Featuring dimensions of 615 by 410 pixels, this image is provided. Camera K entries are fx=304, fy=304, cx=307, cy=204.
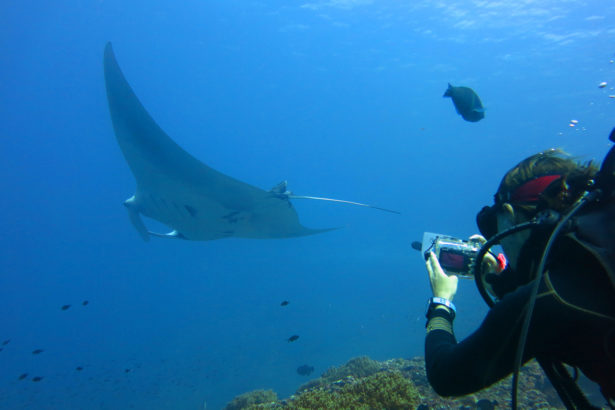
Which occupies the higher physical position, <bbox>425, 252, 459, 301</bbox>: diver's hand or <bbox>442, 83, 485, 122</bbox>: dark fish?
<bbox>442, 83, 485, 122</bbox>: dark fish

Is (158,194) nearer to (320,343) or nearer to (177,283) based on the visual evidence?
(320,343)

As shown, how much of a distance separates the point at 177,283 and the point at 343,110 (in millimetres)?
61994

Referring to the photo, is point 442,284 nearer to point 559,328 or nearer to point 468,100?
point 559,328

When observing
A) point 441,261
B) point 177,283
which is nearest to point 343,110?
point 441,261

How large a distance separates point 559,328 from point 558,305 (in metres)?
0.07

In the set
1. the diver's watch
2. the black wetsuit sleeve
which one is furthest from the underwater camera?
the black wetsuit sleeve

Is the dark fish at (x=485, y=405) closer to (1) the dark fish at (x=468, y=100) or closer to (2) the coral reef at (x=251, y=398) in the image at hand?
(1) the dark fish at (x=468, y=100)

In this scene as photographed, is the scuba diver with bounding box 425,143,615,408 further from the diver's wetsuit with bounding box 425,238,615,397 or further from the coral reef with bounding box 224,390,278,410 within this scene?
the coral reef with bounding box 224,390,278,410

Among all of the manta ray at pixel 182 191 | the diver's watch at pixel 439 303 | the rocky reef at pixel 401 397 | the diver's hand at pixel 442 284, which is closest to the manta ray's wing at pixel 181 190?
the manta ray at pixel 182 191

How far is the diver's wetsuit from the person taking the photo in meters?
0.90

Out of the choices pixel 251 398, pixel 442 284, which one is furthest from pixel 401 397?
pixel 251 398

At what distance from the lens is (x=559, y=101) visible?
29031 mm

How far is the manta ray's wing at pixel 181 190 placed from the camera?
5.26 meters

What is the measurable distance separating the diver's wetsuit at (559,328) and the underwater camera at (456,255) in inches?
38.5
